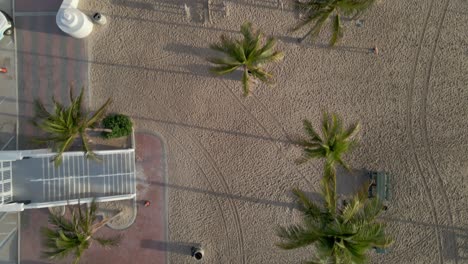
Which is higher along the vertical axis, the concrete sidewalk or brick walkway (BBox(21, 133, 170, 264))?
the concrete sidewalk

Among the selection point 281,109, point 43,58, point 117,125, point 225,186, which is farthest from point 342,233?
point 43,58

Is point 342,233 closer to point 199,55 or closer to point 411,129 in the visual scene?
point 411,129

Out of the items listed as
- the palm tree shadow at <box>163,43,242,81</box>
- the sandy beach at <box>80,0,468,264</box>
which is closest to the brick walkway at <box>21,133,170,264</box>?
the sandy beach at <box>80,0,468,264</box>

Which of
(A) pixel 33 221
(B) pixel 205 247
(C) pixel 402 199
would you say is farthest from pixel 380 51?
(A) pixel 33 221

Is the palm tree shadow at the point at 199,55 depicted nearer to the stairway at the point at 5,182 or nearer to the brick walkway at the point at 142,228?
the brick walkway at the point at 142,228

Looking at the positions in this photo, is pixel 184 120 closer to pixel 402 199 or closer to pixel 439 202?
pixel 402 199

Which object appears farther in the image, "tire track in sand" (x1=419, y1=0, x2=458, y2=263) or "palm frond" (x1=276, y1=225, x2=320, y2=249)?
"tire track in sand" (x1=419, y1=0, x2=458, y2=263)

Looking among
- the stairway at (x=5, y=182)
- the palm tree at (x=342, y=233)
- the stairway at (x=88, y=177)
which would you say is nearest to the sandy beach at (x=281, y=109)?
the stairway at (x=88, y=177)

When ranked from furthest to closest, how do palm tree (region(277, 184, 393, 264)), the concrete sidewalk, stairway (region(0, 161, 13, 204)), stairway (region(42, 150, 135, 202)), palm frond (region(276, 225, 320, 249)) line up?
the concrete sidewalk
stairway (region(42, 150, 135, 202))
stairway (region(0, 161, 13, 204))
palm frond (region(276, 225, 320, 249))
palm tree (region(277, 184, 393, 264))

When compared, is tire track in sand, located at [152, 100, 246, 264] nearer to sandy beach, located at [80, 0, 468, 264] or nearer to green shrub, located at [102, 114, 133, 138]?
sandy beach, located at [80, 0, 468, 264]
